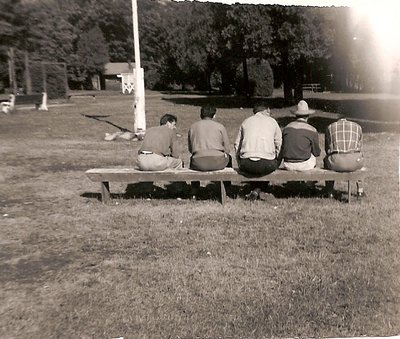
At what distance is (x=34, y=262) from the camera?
505cm

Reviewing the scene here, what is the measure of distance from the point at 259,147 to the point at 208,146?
0.71 meters

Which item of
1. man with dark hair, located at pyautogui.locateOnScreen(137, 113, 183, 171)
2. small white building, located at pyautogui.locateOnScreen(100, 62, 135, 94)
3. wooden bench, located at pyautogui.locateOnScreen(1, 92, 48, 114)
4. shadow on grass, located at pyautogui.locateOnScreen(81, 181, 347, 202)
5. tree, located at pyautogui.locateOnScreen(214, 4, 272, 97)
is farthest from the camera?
small white building, located at pyautogui.locateOnScreen(100, 62, 135, 94)

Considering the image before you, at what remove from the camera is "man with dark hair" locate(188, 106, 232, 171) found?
710cm

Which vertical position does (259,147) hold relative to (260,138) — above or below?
below

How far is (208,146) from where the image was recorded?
283 inches

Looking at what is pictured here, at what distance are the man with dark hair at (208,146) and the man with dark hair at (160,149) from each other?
295 mm

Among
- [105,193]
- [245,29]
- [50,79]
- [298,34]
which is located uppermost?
[245,29]

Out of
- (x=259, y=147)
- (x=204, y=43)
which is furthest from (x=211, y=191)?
(x=204, y=43)

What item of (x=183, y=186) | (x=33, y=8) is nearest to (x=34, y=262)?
(x=183, y=186)

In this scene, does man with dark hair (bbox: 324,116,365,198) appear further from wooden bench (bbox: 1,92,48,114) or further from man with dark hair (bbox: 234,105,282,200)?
wooden bench (bbox: 1,92,48,114)

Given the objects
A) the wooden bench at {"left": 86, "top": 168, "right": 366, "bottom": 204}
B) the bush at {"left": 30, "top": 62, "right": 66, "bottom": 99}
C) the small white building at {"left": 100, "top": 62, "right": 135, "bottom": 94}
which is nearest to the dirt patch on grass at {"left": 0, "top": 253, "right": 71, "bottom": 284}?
the wooden bench at {"left": 86, "top": 168, "right": 366, "bottom": 204}

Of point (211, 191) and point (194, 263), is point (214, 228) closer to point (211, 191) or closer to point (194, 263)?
point (194, 263)

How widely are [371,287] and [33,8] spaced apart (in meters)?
30.2

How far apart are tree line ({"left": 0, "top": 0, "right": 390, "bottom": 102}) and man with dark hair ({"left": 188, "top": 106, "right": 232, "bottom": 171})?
5.68 ft
